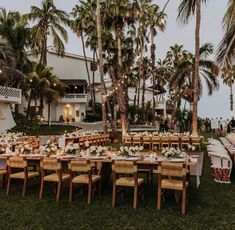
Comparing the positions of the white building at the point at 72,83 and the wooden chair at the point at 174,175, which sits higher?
the white building at the point at 72,83

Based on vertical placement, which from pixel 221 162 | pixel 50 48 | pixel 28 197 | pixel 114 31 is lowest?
pixel 28 197

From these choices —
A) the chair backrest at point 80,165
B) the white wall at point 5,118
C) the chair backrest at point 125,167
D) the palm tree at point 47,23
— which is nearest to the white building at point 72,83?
the palm tree at point 47,23

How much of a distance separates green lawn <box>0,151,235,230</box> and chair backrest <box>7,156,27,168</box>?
75 cm

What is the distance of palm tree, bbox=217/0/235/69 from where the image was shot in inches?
397

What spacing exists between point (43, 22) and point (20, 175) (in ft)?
96.6

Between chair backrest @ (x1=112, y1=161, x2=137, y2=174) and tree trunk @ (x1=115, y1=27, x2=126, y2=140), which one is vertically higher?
tree trunk @ (x1=115, y1=27, x2=126, y2=140)

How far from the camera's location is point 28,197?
790cm

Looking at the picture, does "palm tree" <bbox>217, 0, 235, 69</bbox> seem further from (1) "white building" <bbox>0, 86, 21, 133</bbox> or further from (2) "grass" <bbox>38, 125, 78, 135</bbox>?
(2) "grass" <bbox>38, 125, 78, 135</bbox>

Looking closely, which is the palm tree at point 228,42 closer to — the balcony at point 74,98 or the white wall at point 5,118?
the white wall at point 5,118

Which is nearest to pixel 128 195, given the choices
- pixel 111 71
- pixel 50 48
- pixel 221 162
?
pixel 221 162

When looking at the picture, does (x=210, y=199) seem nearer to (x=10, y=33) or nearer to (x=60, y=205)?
(x=60, y=205)

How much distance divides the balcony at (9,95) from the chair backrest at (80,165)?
20503 mm

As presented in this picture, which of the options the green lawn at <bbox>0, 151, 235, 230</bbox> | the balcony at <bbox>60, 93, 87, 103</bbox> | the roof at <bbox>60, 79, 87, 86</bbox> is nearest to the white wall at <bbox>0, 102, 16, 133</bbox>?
the balcony at <bbox>60, 93, 87, 103</bbox>

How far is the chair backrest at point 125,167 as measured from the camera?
22.7 feet
